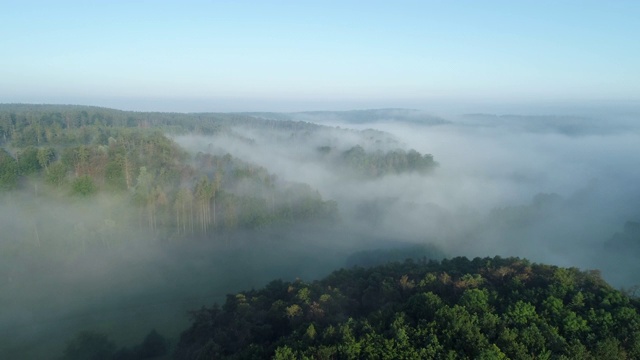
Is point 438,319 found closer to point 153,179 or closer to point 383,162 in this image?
point 153,179

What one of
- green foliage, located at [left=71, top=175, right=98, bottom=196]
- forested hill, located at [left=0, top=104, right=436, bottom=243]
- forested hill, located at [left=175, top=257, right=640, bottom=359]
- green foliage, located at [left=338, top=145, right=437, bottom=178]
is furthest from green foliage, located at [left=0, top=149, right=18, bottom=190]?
green foliage, located at [left=338, top=145, right=437, bottom=178]

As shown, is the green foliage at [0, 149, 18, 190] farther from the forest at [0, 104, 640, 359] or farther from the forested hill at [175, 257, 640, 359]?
the forested hill at [175, 257, 640, 359]

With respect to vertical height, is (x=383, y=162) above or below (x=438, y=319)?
above

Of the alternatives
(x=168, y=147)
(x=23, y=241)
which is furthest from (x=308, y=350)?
(x=168, y=147)

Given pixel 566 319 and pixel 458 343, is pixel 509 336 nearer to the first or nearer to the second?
pixel 458 343

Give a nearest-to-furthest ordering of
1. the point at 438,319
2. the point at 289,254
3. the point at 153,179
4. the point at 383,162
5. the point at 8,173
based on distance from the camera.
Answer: the point at 438,319 → the point at 8,173 → the point at 289,254 → the point at 153,179 → the point at 383,162

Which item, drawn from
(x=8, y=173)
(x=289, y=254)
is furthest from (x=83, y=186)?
(x=289, y=254)
